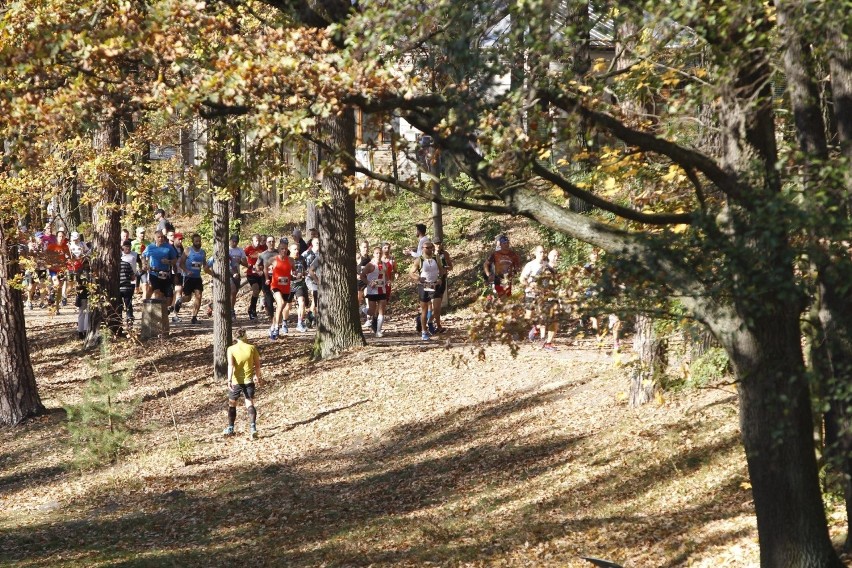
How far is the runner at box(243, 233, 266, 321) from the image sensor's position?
2380 cm

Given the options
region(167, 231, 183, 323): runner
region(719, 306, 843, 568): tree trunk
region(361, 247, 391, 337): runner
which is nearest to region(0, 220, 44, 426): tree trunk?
region(167, 231, 183, 323): runner

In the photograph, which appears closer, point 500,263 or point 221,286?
point 221,286

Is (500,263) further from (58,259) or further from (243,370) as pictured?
(58,259)

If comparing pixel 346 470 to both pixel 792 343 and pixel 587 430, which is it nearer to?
pixel 587 430

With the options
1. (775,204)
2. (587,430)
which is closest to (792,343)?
(775,204)

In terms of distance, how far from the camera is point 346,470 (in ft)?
50.4

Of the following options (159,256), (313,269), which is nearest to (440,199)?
(313,269)

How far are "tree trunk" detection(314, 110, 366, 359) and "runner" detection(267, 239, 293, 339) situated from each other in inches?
71.3

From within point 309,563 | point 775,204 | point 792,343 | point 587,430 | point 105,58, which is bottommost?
point 309,563

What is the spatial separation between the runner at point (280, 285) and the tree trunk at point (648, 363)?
29.7 ft

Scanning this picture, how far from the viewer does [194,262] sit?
23.6 m

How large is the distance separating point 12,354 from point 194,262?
497cm

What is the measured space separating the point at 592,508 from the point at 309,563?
9.92ft

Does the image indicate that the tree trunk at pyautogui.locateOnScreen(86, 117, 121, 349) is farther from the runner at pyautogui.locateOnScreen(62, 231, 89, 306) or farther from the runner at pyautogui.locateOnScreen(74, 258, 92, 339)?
the runner at pyautogui.locateOnScreen(62, 231, 89, 306)
